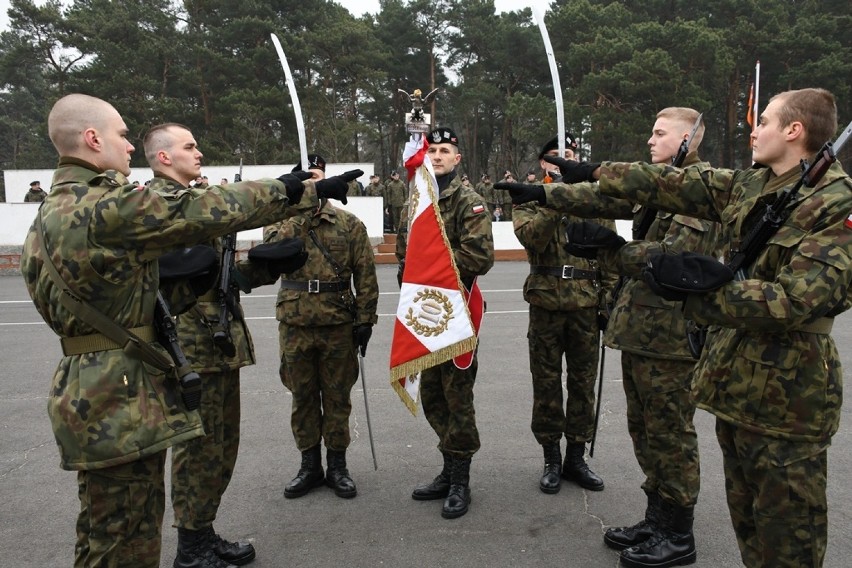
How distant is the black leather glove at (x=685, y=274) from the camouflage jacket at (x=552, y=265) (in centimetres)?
174

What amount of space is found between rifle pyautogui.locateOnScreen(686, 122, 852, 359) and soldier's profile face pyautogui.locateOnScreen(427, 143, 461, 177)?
2.18 m

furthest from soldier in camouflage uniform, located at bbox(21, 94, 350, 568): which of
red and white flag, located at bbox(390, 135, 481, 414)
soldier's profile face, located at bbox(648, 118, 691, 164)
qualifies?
soldier's profile face, located at bbox(648, 118, 691, 164)

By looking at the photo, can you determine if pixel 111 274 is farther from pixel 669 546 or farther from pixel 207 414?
pixel 669 546

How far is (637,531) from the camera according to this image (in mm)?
3496

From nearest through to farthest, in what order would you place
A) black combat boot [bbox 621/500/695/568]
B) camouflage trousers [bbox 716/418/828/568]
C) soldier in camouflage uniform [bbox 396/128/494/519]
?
1. camouflage trousers [bbox 716/418/828/568]
2. black combat boot [bbox 621/500/695/568]
3. soldier in camouflage uniform [bbox 396/128/494/519]

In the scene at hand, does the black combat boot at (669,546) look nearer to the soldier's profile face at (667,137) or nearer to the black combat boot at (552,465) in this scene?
the black combat boot at (552,465)

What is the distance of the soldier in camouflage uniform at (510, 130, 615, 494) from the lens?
14.0 ft

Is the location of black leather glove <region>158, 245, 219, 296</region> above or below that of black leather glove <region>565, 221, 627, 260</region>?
below

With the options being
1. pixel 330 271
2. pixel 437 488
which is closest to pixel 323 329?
pixel 330 271

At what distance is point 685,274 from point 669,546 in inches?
67.6

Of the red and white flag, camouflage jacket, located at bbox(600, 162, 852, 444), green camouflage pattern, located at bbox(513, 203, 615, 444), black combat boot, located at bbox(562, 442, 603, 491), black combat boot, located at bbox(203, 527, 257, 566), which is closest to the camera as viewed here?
camouflage jacket, located at bbox(600, 162, 852, 444)

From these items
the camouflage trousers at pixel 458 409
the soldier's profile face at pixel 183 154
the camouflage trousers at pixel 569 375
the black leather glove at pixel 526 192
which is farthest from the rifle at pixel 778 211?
the soldier's profile face at pixel 183 154

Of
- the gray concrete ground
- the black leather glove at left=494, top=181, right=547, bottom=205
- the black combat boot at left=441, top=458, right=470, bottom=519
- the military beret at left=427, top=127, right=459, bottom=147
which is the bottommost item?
the gray concrete ground

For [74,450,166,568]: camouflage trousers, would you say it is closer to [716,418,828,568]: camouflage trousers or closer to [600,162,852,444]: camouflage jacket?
[600,162,852,444]: camouflage jacket
